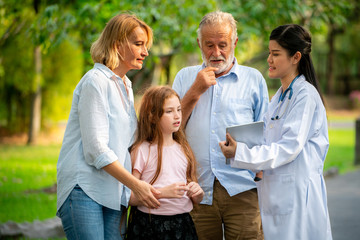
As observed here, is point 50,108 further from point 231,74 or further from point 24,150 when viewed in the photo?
point 231,74

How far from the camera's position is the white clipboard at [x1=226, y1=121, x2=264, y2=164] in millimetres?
2744

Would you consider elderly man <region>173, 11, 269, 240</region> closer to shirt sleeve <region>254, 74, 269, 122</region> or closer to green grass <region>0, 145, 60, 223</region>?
shirt sleeve <region>254, 74, 269, 122</region>

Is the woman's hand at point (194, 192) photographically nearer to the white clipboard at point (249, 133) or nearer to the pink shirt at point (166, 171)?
the pink shirt at point (166, 171)

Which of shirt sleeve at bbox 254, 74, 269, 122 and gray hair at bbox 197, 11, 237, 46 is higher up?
gray hair at bbox 197, 11, 237, 46

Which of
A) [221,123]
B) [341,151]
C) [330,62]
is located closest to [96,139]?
[221,123]

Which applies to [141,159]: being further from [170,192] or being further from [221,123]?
[221,123]

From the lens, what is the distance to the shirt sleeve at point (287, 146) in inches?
106

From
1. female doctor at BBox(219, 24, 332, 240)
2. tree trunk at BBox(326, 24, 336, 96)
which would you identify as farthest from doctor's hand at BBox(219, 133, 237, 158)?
tree trunk at BBox(326, 24, 336, 96)

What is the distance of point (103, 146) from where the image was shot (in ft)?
8.30

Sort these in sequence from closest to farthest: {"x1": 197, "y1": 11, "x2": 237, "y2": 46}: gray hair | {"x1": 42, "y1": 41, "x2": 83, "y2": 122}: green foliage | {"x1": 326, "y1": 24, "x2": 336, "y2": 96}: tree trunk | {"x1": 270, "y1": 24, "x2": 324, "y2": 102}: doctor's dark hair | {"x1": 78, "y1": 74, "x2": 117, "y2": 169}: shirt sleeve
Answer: {"x1": 78, "y1": 74, "x2": 117, "y2": 169}: shirt sleeve, {"x1": 270, "y1": 24, "x2": 324, "y2": 102}: doctor's dark hair, {"x1": 197, "y1": 11, "x2": 237, "y2": 46}: gray hair, {"x1": 42, "y1": 41, "x2": 83, "y2": 122}: green foliage, {"x1": 326, "y1": 24, "x2": 336, "y2": 96}: tree trunk

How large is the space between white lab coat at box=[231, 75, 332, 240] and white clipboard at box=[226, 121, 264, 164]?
56mm

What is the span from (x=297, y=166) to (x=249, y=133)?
1.10 feet

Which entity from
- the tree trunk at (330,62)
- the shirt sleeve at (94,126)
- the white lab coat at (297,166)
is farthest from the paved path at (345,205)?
the tree trunk at (330,62)

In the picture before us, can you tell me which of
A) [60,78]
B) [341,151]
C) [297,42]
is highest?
[60,78]
